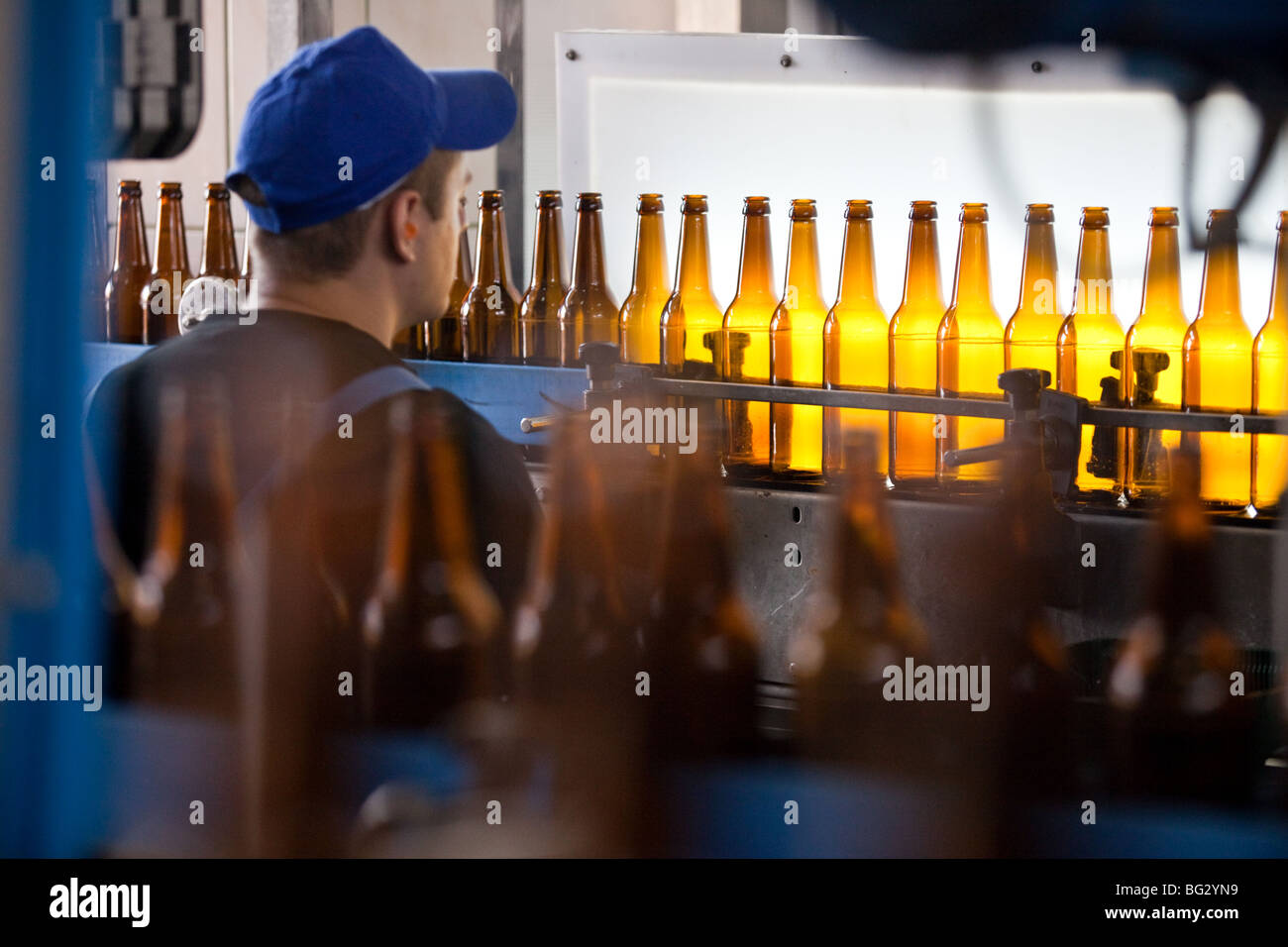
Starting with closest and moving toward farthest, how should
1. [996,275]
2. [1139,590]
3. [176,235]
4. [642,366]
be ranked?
[1139,590], [642,366], [996,275], [176,235]

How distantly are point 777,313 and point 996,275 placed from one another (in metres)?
0.21

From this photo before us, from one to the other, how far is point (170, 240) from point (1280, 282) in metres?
1.06

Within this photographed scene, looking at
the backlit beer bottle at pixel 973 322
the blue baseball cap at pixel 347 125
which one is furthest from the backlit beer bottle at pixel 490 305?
the backlit beer bottle at pixel 973 322

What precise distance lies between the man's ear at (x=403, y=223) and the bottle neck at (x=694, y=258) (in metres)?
0.24

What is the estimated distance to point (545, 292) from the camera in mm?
1400

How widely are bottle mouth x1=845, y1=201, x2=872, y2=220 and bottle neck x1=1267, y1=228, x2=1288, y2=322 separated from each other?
12.7 inches

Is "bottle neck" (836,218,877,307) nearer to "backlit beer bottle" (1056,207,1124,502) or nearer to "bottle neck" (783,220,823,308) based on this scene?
"bottle neck" (783,220,823,308)

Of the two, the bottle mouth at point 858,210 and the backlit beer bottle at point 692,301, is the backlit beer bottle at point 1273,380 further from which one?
the backlit beer bottle at point 692,301

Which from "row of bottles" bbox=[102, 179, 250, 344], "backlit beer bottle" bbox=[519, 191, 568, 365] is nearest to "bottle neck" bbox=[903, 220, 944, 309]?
"backlit beer bottle" bbox=[519, 191, 568, 365]

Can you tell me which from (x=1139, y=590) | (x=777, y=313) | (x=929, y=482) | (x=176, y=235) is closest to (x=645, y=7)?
(x=777, y=313)

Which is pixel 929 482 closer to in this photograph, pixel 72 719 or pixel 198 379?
pixel 198 379

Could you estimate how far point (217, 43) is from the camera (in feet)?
4.33

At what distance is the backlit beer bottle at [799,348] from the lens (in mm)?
1246

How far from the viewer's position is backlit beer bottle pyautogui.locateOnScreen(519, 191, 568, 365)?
1.37 m
